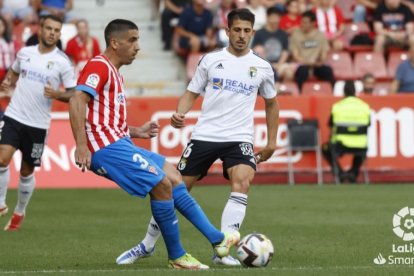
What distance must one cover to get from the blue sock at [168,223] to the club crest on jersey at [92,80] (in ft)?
3.67

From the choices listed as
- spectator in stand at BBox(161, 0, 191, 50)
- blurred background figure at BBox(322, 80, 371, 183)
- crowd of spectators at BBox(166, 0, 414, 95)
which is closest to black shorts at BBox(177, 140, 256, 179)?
blurred background figure at BBox(322, 80, 371, 183)

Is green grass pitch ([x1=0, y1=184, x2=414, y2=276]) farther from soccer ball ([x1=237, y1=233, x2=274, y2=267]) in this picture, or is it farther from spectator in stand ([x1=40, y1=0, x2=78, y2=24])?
spectator in stand ([x1=40, y1=0, x2=78, y2=24])

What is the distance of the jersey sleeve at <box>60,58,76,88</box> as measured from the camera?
1358 centimetres

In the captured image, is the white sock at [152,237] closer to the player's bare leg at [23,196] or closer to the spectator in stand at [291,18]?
the player's bare leg at [23,196]

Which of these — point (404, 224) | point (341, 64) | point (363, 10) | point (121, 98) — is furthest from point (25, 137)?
point (363, 10)

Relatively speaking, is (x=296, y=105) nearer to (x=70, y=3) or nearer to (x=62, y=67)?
(x=70, y=3)

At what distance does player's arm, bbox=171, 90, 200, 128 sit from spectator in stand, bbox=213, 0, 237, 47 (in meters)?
12.5

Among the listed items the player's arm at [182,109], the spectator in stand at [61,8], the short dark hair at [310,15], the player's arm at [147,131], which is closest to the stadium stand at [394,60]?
the short dark hair at [310,15]

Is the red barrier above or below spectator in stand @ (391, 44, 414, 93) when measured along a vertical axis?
below

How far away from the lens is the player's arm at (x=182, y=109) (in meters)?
10.4

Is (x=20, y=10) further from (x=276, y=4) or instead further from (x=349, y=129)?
(x=349, y=129)

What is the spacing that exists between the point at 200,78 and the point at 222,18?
13147 millimetres

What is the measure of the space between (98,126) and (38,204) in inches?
293

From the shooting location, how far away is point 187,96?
35.7 feet
